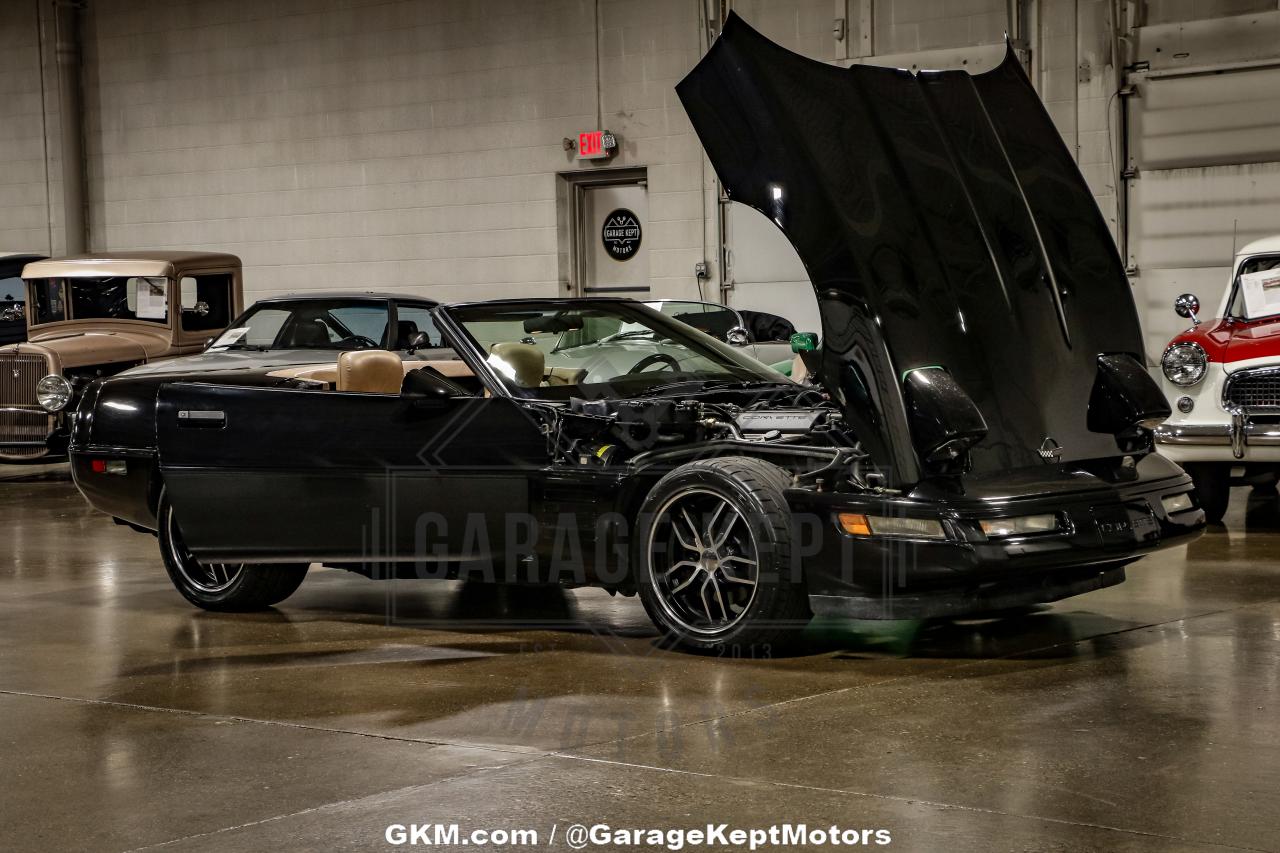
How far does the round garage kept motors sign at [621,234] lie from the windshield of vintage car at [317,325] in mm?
6512

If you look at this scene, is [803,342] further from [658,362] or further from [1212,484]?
[1212,484]

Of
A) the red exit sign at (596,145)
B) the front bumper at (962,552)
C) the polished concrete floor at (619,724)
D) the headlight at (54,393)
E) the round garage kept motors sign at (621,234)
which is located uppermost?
the red exit sign at (596,145)

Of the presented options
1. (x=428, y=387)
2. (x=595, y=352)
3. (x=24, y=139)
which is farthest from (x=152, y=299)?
(x=24, y=139)

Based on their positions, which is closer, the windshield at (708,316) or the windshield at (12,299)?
the windshield at (708,316)

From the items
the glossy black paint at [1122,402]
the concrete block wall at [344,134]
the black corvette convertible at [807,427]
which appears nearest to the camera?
the black corvette convertible at [807,427]

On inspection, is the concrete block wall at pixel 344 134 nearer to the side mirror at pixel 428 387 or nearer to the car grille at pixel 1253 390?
the car grille at pixel 1253 390

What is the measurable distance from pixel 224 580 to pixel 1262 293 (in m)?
6.39

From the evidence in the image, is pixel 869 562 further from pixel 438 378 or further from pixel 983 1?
pixel 983 1

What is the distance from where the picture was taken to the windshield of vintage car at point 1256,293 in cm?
987

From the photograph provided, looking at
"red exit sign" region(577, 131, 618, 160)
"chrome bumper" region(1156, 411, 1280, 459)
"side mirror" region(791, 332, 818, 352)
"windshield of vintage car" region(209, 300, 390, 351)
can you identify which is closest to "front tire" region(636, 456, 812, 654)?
"side mirror" region(791, 332, 818, 352)

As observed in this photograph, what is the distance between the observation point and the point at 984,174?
648cm

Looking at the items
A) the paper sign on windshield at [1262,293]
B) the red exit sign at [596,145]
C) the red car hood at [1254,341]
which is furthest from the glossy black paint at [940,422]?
the red exit sign at [596,145]

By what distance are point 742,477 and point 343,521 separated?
1724 millimetres

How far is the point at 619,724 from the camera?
4.90m
